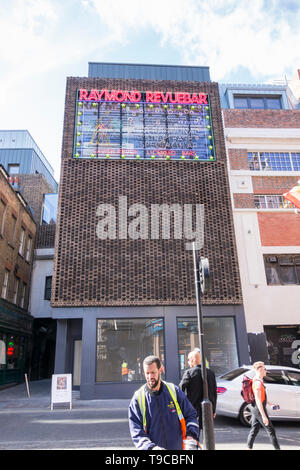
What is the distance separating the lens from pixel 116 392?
13547 mm

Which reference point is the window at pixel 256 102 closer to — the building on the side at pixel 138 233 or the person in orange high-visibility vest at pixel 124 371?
the building on the side at pixel 138 233

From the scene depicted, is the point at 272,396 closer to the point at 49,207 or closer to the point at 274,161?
the point at 274,161

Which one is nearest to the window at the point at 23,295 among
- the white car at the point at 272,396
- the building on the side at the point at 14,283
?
the building on the side at the point at 14,283

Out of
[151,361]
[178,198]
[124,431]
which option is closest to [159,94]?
[178,198]

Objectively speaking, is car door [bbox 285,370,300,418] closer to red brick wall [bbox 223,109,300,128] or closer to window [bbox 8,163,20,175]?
red brick wall [bbox 223,109,300,128]

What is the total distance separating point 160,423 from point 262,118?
62.2 feet

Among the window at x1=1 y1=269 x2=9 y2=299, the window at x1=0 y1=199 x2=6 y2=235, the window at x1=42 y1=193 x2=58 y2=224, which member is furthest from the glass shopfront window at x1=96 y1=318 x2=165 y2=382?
the window at x1=42 y1=193 x2=58 y2=224

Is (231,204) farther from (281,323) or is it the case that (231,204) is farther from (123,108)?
(123,108)

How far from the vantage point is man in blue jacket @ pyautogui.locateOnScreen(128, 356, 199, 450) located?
3320 millimetres

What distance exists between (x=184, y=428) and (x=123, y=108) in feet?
55.1

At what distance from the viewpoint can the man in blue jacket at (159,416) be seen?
3.32 meters

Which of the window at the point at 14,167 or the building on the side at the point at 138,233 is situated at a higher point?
the window at the point at 14,167

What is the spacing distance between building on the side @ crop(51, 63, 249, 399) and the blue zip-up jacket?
1103 centimetres

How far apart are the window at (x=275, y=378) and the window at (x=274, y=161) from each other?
12025 mm
